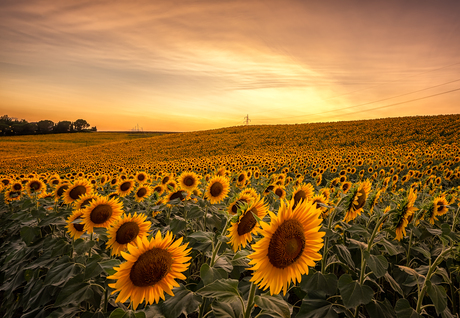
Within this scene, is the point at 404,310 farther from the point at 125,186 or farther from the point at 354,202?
the point at 125,186

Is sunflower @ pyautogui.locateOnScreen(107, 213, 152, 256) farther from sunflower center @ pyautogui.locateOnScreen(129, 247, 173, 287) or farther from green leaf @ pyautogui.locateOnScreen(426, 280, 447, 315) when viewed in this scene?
green leaf @ pyautogui.locateOnScreen(426, 280, 447, 315)

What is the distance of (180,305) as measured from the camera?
5.16ft

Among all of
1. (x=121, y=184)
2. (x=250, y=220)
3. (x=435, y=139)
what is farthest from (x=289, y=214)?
(x=435, y=139)

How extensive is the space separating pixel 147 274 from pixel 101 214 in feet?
5.14

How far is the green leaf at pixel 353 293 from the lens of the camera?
1.84 meters

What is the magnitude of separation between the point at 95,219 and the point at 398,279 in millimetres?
3337

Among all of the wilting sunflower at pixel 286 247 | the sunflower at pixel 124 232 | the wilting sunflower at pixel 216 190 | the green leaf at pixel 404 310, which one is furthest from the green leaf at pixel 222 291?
the wilting sunflower at pixel 216 190

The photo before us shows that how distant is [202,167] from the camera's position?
12.1 meters

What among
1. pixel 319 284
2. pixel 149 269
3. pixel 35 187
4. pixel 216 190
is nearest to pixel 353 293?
pixel 319 284

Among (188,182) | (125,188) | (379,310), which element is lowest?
(379,310)

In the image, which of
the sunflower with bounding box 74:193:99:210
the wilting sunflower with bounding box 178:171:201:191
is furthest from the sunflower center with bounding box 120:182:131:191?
the sunflower with bounding box 74:193:99:210

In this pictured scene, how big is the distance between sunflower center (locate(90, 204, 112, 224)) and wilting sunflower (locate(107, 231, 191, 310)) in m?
1.42

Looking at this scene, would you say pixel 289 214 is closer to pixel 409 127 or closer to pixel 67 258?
pixel 67 258

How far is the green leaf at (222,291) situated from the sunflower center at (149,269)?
35cm
